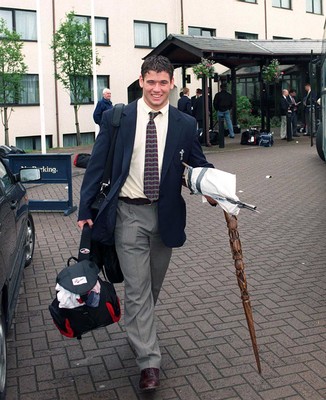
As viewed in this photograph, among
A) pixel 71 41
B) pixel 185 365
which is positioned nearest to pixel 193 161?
pixel 185 365

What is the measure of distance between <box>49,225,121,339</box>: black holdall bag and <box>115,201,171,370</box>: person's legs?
0.42 feet

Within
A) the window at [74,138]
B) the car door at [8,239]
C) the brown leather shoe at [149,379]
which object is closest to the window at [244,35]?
the window at [74,138]

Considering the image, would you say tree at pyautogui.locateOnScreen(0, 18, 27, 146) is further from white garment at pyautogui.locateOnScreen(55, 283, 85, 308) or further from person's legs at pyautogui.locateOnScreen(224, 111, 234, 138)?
white garment at pyautogui.locateOnScreen(55, 283, 85, 308)

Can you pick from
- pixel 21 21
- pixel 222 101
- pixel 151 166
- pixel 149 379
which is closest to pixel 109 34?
pixel 21 21

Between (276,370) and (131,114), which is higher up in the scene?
(131,114)

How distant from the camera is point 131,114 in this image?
12.7 feet

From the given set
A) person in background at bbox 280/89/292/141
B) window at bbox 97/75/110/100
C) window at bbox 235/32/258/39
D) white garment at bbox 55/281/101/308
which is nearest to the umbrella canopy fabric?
white garment at bbox 55/281/101/308

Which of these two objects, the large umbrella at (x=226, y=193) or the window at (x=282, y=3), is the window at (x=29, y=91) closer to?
the window at (x=282, y=3)

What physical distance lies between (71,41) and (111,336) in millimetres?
20475

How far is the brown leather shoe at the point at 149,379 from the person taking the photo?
369 centimetres

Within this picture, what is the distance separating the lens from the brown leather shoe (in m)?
3.69

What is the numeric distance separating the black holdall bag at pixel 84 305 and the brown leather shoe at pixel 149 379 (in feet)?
1.22

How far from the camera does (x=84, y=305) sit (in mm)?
3684

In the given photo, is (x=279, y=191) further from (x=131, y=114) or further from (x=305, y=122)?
(x=305, y=122)
